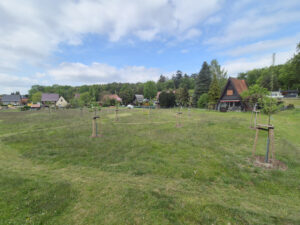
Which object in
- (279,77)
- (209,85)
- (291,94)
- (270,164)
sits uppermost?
(279,77)

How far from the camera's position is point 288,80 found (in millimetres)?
50750

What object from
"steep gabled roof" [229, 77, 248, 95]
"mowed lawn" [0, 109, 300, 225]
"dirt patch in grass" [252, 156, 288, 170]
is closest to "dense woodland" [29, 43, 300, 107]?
"steep gabled roof" [229, 77, 248, 95]

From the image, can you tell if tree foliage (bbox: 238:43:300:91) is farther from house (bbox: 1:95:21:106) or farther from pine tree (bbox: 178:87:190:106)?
house (bbox: 1:95:21:106)

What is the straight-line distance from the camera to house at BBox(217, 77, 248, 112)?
91.0 feet

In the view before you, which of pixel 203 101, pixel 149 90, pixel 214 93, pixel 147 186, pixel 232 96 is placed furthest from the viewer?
pixel 149 90

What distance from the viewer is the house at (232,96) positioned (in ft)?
91.0

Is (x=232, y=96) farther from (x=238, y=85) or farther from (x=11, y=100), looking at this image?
(x=11, y=100)

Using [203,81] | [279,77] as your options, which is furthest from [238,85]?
[279,77]

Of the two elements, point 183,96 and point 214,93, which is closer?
point 214,93

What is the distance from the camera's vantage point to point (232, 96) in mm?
28547

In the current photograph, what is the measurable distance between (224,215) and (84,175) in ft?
14.8

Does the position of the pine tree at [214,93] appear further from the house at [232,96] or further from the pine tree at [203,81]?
the pine tree at [203,81]

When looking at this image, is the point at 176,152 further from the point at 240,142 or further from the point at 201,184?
the point at 240,142

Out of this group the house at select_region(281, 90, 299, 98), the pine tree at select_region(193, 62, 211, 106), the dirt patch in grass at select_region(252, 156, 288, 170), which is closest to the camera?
the dirt patch in grass at select_region(252, 156, 288, 170)
